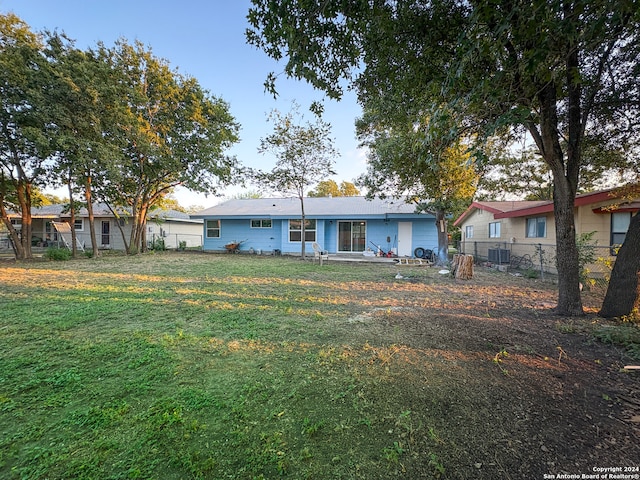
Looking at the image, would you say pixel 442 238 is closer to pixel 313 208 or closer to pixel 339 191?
pixel 313 208

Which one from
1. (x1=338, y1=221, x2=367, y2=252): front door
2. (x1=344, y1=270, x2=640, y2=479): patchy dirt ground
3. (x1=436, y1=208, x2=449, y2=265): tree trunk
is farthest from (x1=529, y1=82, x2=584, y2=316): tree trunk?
(x1=338, y1=221, x2=367, y2=252): front door

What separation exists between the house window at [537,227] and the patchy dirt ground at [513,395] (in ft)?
26.7

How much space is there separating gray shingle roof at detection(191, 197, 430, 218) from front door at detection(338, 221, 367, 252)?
821 millimetres

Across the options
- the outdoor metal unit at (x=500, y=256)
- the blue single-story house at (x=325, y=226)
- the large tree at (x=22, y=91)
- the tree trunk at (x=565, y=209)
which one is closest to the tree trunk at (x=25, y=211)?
the large tree at (x=22, y=91)

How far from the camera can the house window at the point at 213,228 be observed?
1840cm

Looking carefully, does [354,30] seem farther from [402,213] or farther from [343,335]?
[402,213]

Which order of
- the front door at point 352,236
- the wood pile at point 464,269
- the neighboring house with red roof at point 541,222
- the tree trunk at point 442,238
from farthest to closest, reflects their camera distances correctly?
the front door at point 352,236 < the tree trunk at point 442,238 < the neighboring house with red roof at point 541,222 < the wood pile at point 464,269

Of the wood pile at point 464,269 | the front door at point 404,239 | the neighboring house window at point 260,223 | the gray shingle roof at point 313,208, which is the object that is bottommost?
the wood pile at point 464,269

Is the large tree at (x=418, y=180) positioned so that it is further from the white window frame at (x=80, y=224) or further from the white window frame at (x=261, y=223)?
the white window frame at (x=80, y=224)

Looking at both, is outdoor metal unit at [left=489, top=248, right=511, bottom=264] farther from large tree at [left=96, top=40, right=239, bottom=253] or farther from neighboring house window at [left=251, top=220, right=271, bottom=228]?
large tree at [left=96, top=40, right=239, bottom=253]

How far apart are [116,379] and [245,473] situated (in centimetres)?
179

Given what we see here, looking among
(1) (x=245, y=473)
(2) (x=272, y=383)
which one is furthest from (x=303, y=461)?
(2) (x=272, y=383)

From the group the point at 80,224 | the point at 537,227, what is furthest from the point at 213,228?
the point at 537,227

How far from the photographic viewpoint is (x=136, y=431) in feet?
6.19
